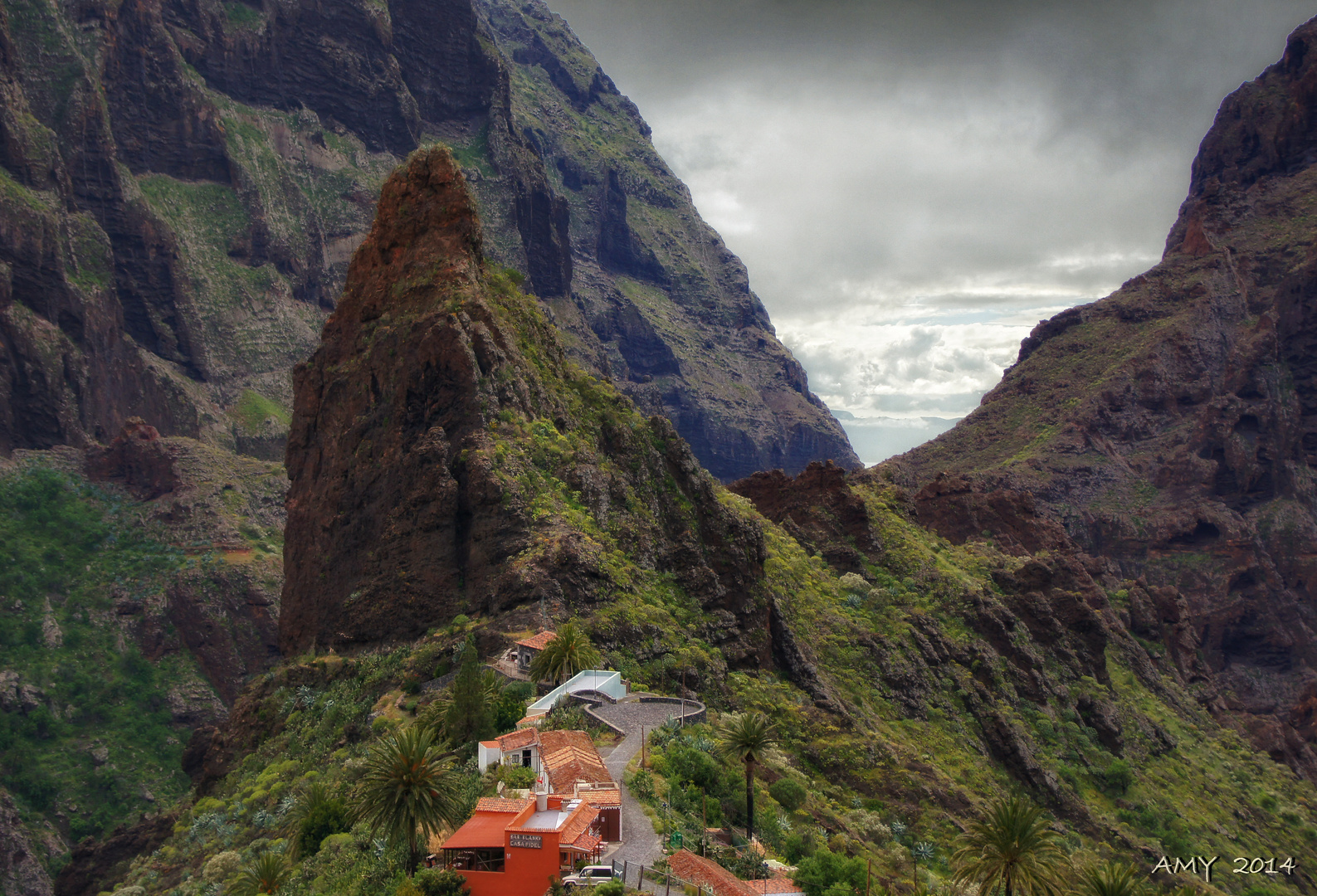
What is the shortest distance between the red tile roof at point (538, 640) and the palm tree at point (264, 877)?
16.3 meters

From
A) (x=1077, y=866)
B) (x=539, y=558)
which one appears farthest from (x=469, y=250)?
(x=1077, y=866)

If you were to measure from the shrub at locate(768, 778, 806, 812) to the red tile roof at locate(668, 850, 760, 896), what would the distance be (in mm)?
16261

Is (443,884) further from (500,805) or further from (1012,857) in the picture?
(1012,857)

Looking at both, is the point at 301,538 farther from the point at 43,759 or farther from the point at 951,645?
the point at 43,759

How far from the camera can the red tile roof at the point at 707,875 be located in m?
34.2

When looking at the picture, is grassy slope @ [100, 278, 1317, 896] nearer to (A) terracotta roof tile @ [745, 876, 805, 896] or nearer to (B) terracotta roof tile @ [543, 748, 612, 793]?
(B) terracotta roof tile @ [543, 748, 612, 793]

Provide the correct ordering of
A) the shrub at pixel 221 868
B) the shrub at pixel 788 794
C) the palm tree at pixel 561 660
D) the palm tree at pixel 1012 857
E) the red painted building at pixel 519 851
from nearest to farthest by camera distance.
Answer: the red painted building at pixel 519 851 < the palm tree at pixel 1012 857 < the shrub at pixel 221 868 < the shrub at pixel 788 794 < the palm tree at pixel 561 660

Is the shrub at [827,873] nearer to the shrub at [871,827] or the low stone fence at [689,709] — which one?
the low stone fence at [689,709]

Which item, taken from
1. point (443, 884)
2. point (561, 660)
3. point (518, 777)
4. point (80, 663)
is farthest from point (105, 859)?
point (80, 663)

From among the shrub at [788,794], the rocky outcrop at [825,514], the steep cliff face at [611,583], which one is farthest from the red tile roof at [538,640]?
the rocky outcrop at [825,514]

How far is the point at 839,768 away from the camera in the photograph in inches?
2628

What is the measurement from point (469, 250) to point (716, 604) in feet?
98.4

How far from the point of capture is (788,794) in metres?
52.2

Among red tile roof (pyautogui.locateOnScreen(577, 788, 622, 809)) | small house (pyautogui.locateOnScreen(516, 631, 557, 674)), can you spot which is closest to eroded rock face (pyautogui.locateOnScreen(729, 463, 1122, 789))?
small house (pyautogui.locateOnScreen(516, 631, 557, 674))
